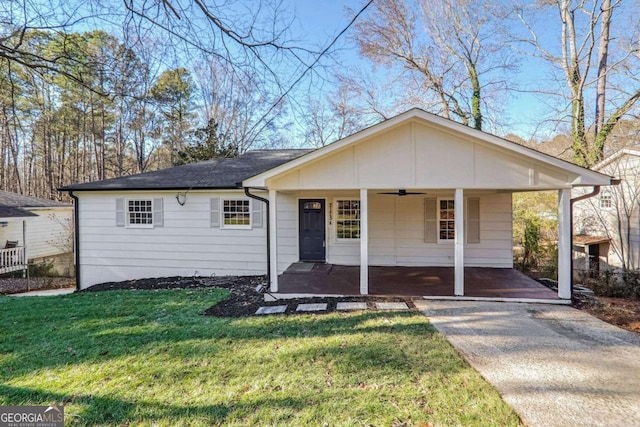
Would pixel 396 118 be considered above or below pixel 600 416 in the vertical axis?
above

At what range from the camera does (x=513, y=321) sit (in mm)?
4973

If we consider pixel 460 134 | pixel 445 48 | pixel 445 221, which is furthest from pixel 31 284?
pixel 445 48

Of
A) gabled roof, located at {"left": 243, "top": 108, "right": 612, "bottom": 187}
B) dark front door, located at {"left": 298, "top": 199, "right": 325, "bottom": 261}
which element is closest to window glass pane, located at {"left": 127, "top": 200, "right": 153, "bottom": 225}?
dark front door, located at {"left": 298, "top": 199, "right": 325, "bottom": 261}

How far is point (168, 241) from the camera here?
933 cm

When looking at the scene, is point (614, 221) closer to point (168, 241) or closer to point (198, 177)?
point (198, 177)

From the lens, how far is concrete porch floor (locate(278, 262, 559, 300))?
6.45m

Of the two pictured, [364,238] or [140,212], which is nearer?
[364,238]

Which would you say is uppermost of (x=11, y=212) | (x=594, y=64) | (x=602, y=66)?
(x=594, y=64)

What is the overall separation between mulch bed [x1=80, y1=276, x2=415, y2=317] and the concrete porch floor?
391 mm

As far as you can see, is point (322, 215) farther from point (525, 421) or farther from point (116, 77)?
point (525, 421)

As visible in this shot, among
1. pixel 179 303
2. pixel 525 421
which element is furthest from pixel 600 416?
pixel 179 303

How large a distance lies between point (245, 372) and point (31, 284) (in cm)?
1332

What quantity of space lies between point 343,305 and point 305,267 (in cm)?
310

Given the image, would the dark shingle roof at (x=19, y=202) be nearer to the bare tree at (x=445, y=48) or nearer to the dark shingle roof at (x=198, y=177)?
the dark shingle roof at (x=198, y=177)
